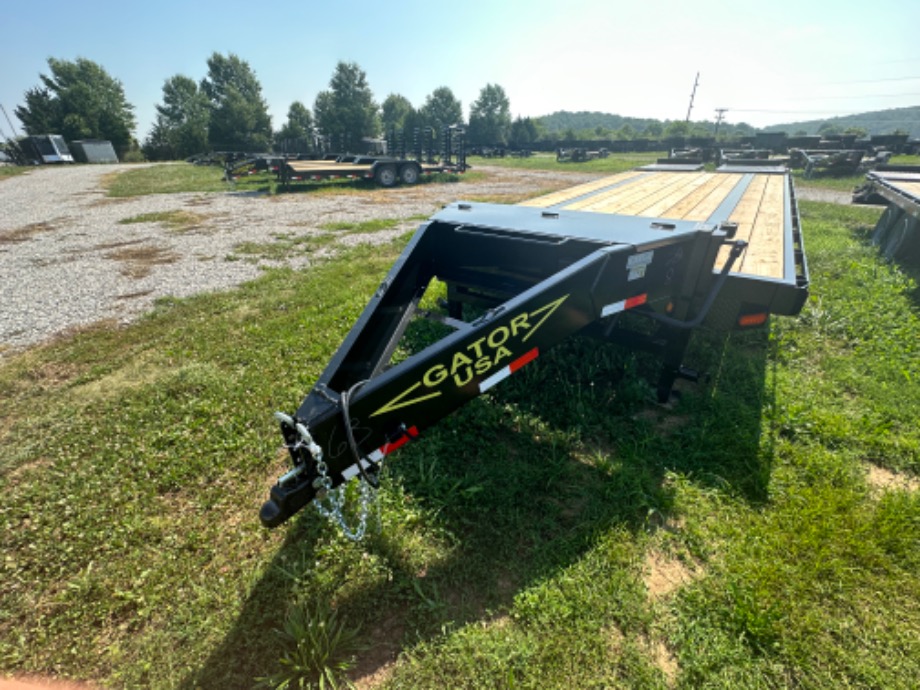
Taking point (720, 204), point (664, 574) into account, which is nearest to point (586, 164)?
point (720, 204)

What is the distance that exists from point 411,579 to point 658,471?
170 cm

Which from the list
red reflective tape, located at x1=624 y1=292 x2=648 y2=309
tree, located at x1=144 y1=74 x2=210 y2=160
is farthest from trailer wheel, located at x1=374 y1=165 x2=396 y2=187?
tree, located at x1=144 y1=74 x2=210 y2=160

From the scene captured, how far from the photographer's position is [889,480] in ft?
8.48

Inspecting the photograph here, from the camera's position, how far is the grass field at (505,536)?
176cm

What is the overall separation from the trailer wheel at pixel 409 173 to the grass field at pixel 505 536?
14.2 metres

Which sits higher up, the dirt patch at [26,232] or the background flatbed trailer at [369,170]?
the background flatbed trailer at [369,170]

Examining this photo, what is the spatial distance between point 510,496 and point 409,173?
52.7 ft

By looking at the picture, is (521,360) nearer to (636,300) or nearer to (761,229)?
(636,300)

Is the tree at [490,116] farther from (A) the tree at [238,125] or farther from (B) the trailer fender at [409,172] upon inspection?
(B) the trailer fender at [409,172]

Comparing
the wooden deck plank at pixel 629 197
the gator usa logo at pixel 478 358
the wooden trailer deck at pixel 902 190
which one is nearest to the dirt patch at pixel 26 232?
the wooden deck plank at pixel 629 197

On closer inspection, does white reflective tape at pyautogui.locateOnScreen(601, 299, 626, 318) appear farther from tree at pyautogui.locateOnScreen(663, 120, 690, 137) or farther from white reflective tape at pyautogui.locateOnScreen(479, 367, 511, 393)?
tree at pyautogui.locateOnScreen(663, 120, 690, 137)

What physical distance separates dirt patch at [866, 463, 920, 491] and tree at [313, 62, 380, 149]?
5852 cm

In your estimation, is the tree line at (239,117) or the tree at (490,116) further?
the tree at (490,116)

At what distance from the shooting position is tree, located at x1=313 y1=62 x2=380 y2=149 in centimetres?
5353
